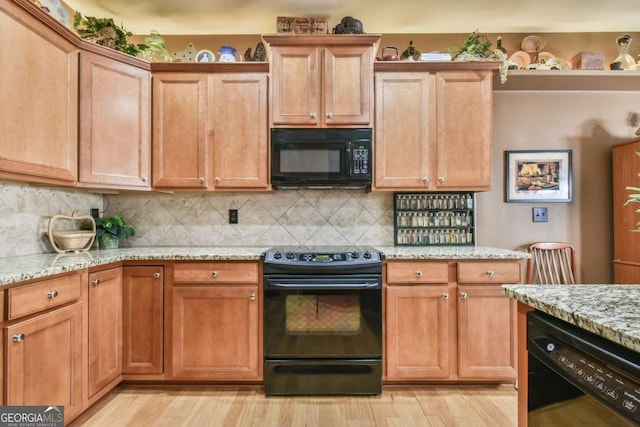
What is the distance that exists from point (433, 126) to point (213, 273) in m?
1.82

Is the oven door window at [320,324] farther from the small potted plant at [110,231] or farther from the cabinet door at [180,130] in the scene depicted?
the small potted plant at [110,231]

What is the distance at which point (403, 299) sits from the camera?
2.18m

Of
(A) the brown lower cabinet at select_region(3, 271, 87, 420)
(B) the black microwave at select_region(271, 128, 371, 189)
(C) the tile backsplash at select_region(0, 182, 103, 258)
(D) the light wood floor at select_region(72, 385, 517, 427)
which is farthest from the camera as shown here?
(B) the black microwave at select_region(271, 128, 371, 189)

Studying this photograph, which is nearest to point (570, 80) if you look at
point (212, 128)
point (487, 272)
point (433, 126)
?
point (433, 126)

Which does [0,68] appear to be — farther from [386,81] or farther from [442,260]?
[442,260]

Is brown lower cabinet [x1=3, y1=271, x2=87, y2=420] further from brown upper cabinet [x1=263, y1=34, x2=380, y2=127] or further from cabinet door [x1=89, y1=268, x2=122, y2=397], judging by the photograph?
brown upper cabinet [x1=263, y1=34, x2=380, y2=127]

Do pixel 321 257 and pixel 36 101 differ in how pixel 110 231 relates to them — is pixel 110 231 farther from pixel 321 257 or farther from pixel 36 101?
pixel 321 257

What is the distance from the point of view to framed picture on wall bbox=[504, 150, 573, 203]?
283 cm

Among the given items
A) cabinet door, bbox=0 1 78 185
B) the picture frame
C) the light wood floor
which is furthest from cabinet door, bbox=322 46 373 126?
the light wood floor

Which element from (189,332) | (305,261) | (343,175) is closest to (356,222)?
(343,175)

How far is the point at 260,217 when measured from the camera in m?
2.79

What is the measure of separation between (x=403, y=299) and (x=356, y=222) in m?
0.80

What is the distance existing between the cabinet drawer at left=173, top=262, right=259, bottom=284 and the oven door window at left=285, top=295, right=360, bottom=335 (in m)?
0.31

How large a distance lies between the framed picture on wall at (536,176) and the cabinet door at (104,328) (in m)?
2.99
